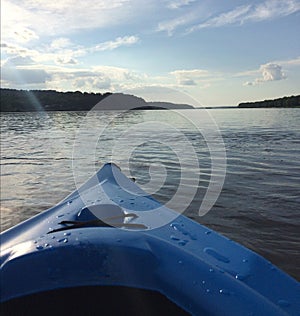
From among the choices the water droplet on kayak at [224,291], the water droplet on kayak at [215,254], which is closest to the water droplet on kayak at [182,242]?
the water droplet on kayak at [215,254]

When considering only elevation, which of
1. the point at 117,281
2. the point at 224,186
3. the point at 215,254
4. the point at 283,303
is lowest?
the point at 224,186

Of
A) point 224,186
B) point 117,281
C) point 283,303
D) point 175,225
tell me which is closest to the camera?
point 117,281

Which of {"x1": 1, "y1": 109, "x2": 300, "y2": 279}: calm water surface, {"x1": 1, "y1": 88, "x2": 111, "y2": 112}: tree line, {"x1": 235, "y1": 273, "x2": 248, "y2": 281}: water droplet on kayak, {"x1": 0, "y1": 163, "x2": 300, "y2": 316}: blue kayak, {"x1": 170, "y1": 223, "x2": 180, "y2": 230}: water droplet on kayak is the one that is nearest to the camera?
{"x1": 0, "y1": 163, "x2": 300, "y2": 316}: blue kayak

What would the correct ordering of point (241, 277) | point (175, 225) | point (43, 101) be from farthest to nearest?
point (43, 101), point (175, 225), point (241, 277)

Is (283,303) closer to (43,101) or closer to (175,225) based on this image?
(175,225)

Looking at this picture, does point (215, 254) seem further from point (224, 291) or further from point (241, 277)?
Answer: point (224, 291)

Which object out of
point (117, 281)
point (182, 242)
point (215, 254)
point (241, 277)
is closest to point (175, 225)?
point (182, 242)

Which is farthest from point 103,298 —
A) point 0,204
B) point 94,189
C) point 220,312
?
point 0,204

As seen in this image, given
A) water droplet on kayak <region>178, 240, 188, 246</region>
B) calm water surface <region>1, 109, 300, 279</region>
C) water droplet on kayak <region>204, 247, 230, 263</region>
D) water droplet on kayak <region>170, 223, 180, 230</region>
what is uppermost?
water droplet on kayak <region>178, 240, 188, 246</region>

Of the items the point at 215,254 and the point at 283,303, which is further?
the point at 215,254

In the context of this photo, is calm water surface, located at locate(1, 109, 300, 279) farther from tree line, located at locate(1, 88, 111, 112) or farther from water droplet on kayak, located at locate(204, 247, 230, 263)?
tree line, located at locate(1, 88, 111, 112)

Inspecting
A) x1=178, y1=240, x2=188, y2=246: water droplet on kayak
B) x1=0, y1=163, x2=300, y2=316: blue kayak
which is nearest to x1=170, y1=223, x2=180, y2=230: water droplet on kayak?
x1=178, y1=240, x2=188, y2=246: water droplet on kayak

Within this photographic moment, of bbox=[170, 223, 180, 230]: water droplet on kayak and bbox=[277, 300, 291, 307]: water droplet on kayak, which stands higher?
bbox=[170, 223, 180, 230]: water droplet on kayak

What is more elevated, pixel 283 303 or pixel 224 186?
pixel 283 303
